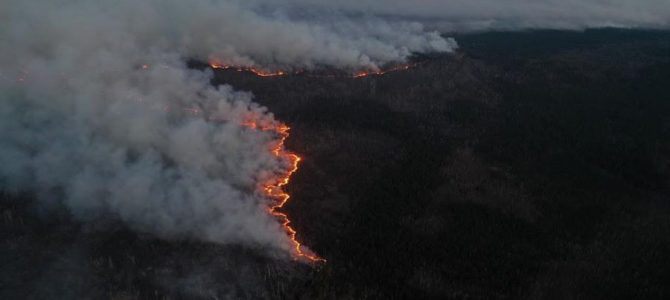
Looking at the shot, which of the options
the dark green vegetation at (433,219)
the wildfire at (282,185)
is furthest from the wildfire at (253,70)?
the wildfire at (282,185)

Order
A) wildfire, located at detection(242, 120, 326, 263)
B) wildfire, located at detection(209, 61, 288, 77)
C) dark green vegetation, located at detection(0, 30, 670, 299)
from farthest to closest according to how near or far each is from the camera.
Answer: wildfire, located at detection(209, 61, 288, 77) → wildfire, located at detection(242, 120, 326, 263) → dark green vegetation, located at detection(0, 30, 670, 299)

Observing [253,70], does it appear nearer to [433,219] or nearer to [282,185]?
[282,185]

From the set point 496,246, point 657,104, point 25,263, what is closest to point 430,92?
point 657,104

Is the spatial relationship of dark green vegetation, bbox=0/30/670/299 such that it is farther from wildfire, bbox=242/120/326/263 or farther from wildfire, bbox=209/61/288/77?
wildfire, bbox=209/61/288/77

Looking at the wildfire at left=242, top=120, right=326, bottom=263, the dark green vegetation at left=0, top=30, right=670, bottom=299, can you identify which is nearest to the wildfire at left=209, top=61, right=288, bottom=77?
the dark green vegetation at left=0, top=30, right=670, bottom=299

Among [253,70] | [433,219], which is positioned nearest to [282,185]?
[433,219]

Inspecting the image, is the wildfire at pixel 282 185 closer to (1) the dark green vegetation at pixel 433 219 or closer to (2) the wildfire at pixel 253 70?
(1) the dark green vegetation at pixel 433 219
